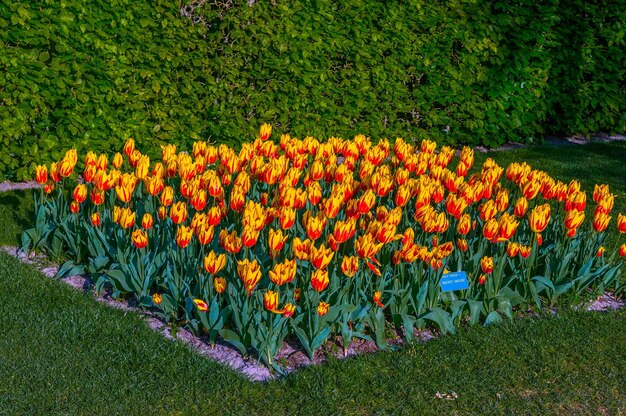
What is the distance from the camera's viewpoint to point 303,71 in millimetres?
8344

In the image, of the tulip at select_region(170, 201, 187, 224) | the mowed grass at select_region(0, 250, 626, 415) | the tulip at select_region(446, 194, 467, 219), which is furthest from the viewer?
the tulip at select_region(446, 194, 467, 219)

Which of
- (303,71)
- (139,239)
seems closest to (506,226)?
(139,239)

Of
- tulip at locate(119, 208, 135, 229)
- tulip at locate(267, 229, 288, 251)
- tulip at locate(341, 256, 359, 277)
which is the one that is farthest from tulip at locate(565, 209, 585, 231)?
tulip at locate(119, 208, 135, 229)

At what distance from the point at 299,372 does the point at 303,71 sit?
4410 mm

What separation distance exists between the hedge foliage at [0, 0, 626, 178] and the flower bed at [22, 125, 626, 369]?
5.39ft

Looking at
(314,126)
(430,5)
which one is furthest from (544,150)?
(314,126)

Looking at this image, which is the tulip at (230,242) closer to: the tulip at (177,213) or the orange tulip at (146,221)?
the tulip at (177,213)

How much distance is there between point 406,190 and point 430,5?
173 inches

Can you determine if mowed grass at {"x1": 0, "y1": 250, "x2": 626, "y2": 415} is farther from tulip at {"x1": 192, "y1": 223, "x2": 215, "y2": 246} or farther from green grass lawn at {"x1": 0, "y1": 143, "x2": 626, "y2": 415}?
tulip at {"x1": 192, "y1": 223, "x2": 215, "y2": 246}

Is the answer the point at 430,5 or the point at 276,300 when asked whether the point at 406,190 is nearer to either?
the point at 276,300

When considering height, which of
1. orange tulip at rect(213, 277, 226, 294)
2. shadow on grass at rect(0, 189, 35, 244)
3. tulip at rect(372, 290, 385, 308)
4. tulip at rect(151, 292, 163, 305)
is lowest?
shadow on grass at rect(0, 189, 35, 244)

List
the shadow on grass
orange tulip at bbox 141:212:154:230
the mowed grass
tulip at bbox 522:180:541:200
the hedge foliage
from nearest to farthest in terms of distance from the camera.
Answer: the mowed grass
orange tulip at bbox 141:212:154:230
tulip at bbox 522:180:541:200
the shadow on grass
the hedge foliage

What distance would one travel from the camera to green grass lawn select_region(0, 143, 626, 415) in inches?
163

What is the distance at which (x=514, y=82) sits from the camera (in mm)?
9844
